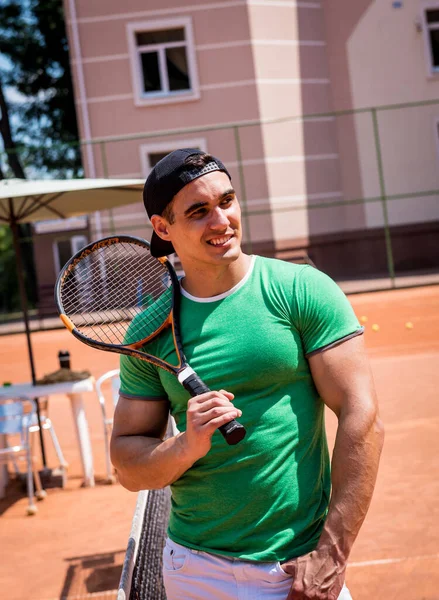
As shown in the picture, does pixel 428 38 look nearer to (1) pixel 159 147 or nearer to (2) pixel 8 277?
(1) pixel 159 147

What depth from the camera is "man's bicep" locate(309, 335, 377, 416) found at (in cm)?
185

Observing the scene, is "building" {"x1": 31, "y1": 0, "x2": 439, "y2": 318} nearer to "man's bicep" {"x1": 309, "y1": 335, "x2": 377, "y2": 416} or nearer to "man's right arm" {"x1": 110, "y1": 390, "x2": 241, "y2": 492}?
"man's right arm" {"x1": 110, "y1": 390, "x2": 241, "y2": 492}

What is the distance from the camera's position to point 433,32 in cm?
2064

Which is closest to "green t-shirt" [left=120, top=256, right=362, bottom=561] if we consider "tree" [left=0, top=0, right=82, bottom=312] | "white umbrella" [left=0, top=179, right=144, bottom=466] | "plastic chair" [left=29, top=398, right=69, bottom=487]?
"white umbrella" [left=0, top=179, right=144, bottom=466]

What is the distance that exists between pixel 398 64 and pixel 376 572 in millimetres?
17806

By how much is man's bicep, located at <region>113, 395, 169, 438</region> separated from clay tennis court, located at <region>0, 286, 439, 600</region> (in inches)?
95.8

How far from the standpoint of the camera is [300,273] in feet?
6.31

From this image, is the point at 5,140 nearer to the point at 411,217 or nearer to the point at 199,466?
the point at 411,217

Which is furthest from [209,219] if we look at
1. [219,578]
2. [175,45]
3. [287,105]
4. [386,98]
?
[386,98]

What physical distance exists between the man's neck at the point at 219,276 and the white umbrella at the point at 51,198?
506cm

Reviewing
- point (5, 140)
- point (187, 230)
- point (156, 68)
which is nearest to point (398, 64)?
point (156, 68)

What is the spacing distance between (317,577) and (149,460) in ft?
1.58

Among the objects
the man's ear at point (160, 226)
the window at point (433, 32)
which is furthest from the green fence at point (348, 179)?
the man's ear at point (160, 226)

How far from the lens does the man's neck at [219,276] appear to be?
1.98 metres
